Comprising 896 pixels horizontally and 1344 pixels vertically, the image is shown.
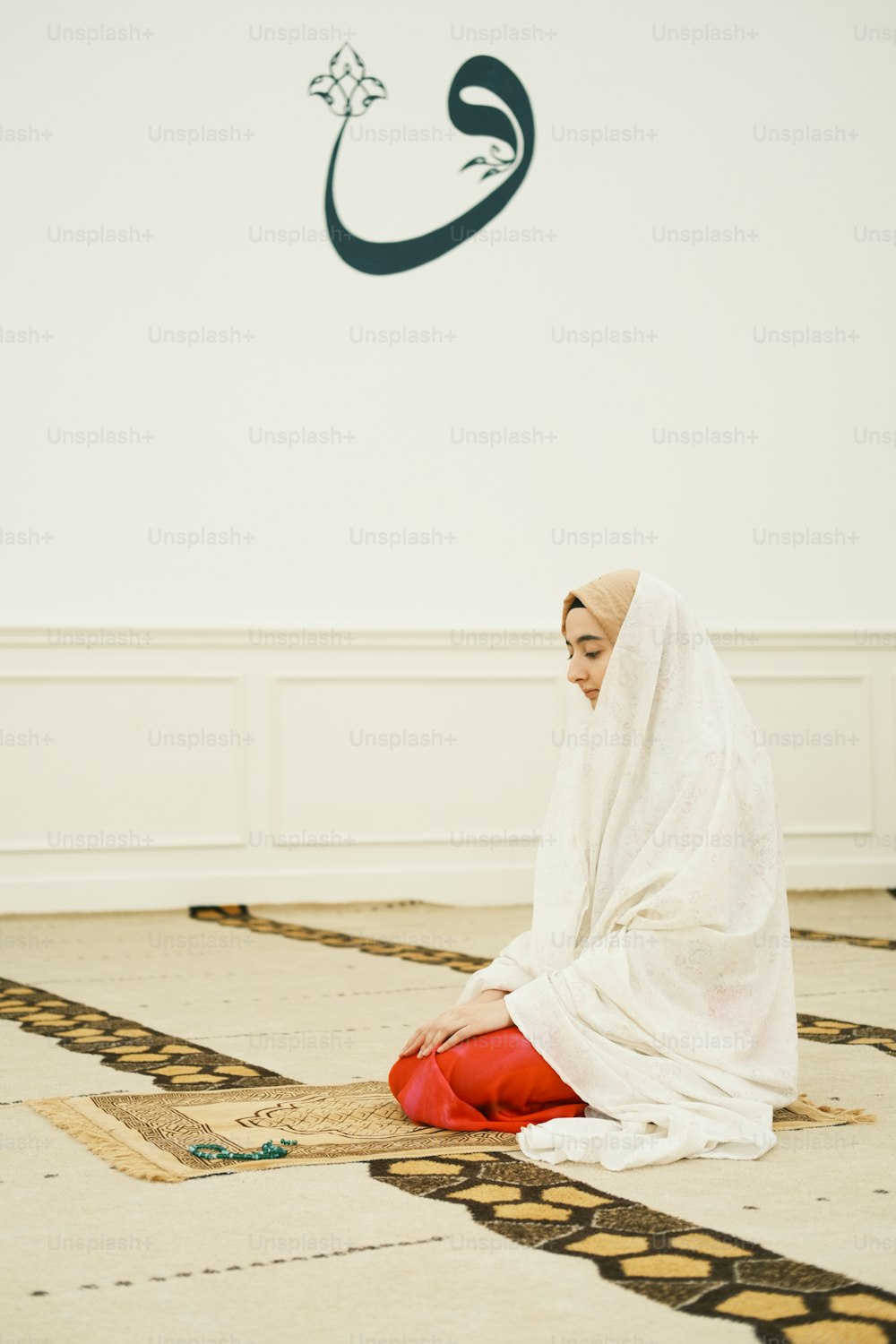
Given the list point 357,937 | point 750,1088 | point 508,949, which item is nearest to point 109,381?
point 357,937

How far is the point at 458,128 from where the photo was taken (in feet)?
18.9

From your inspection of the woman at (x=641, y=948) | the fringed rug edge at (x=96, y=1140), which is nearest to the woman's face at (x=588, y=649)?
the woman at (x=641, y=948)

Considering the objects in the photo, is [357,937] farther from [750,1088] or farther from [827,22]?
[827,22]

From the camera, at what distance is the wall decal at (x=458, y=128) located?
18.6 ft

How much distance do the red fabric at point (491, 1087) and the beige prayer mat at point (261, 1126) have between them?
2 cm

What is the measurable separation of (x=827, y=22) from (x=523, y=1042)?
16.7ft

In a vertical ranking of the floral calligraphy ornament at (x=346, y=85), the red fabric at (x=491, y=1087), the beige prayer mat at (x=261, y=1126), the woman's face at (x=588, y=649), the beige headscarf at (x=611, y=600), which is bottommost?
the beige prayer mat at (x=261, y=1126)

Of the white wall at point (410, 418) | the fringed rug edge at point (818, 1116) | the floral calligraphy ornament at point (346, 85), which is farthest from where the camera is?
the floral calligraphy ornament at point (346, 85)

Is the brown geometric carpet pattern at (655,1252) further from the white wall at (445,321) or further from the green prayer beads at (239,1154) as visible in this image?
the white wall at (445,321)

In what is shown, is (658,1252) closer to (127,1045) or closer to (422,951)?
(127,1045)

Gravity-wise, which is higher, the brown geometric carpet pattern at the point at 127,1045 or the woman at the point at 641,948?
the woman at the point at 641,948

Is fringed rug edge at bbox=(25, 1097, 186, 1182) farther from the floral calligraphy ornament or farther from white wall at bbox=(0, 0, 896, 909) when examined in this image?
the floral calligraphy ornament

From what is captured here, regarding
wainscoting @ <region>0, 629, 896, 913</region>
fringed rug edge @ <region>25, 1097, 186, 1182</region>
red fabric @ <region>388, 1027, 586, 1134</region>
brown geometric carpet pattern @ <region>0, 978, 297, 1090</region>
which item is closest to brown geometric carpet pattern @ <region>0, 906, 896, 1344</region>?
red fabric @ <region>388, 1027, 586, 1134</region>

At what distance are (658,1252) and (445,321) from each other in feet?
14.9
